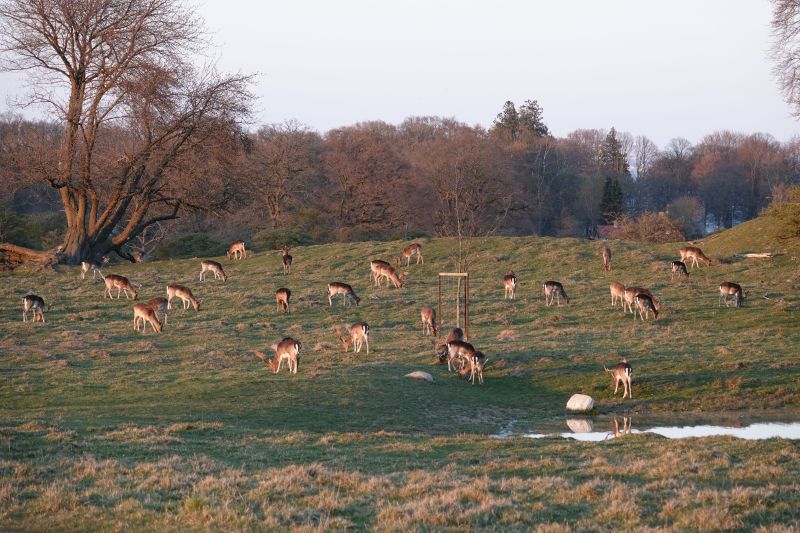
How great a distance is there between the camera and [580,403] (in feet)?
69.2

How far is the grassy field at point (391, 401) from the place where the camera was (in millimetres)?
10156

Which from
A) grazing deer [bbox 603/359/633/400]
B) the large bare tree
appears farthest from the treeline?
grazing deer [bbox 603/359/633/400]

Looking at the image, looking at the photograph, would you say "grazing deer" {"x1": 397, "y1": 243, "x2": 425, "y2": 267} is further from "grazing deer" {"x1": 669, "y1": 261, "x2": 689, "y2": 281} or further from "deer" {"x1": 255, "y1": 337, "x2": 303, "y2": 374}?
"deer" {"x1": 255, "y1": 337, "x2": 303, "y2": 374}

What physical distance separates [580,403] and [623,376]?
59.5 inches

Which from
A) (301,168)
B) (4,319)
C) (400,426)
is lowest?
(400,426)

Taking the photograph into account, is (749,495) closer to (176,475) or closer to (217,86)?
(176,475)

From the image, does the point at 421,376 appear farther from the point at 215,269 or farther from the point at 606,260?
the point at 215,269

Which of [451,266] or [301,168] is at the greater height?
[301,168]

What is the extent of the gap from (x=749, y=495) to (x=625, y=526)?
1967 mm

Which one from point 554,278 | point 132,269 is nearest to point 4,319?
point 132,269

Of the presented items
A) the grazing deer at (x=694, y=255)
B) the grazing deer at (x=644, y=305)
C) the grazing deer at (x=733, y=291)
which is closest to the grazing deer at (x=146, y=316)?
the grazing deer at (x=644, y=305)

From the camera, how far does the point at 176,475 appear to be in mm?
11758

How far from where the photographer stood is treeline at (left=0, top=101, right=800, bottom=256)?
201 feet

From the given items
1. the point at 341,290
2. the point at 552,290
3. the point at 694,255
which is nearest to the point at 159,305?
the point at 341,290
